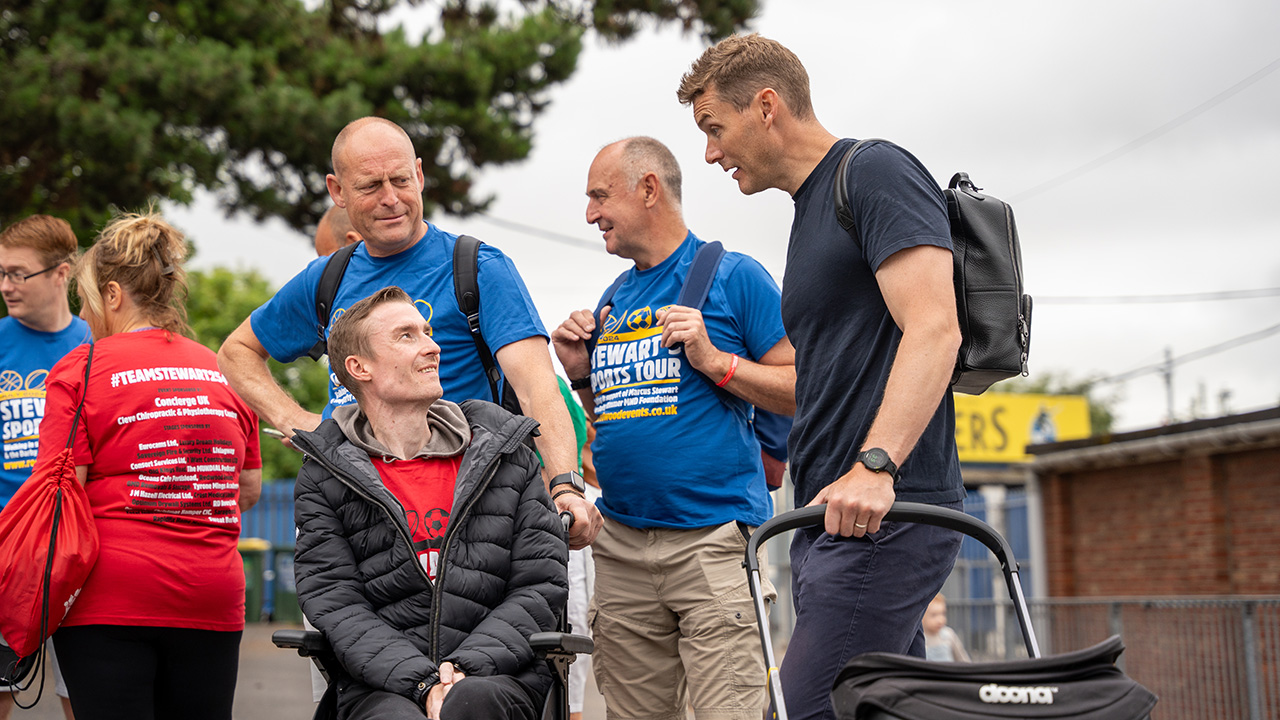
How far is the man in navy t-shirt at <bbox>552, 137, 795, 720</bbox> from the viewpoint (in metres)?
4.03

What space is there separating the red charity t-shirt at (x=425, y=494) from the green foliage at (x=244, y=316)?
130 ft

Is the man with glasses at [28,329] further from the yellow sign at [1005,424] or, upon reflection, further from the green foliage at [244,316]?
the green foliage at [244,316]

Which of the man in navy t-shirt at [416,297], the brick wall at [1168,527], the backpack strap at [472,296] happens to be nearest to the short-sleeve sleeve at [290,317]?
the man in navy t-shirt at [416,297]

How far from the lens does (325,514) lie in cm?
344

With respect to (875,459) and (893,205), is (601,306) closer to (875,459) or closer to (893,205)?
(893,205)

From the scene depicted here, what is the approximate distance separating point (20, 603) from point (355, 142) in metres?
1.83

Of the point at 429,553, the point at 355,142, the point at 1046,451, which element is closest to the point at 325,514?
the point at 429,553

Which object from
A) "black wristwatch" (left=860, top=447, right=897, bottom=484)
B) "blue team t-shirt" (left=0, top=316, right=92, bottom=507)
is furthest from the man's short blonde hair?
"blue team t-shirt" (left=0, top=316, right=92, bottom=507)

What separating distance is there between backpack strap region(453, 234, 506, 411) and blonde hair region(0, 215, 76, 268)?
201cm

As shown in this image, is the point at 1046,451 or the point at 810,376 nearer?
the point at 810,376

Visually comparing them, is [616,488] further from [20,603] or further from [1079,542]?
[1079,542]

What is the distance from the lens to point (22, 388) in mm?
4953

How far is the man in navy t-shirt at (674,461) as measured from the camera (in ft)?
13.2

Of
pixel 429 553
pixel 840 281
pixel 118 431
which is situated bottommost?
pixel 429 553
